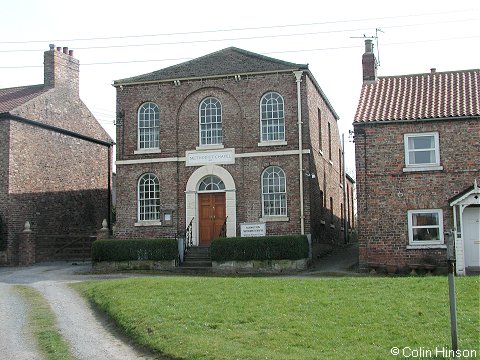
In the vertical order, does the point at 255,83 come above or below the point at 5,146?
above

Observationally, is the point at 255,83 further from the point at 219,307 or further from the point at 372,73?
the point at 219,307

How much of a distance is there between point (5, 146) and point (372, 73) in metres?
17.4

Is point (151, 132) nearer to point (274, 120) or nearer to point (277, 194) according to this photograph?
point (274, 120)

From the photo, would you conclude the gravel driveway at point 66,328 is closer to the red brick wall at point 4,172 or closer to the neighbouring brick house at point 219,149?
the neighbouring brick house at point 219,149

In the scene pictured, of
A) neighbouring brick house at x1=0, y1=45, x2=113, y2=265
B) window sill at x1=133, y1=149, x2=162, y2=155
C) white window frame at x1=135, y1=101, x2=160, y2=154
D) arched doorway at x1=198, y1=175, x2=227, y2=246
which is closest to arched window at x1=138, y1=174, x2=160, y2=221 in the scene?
window sill at x1=133, y1=149, x2=162, y2=155

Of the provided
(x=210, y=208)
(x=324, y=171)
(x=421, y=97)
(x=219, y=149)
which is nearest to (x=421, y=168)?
(x=421, y=97)

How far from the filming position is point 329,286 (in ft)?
57.0

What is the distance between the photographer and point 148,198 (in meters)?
30.3

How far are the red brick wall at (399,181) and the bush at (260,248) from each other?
2685mm

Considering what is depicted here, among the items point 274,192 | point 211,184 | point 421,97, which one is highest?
point 421,97

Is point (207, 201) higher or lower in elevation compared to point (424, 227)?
higher

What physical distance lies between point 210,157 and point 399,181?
28.4 ft

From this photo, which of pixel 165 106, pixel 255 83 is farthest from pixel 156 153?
pixel 255 83

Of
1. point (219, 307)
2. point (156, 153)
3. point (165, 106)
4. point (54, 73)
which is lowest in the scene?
point (219, 307)
